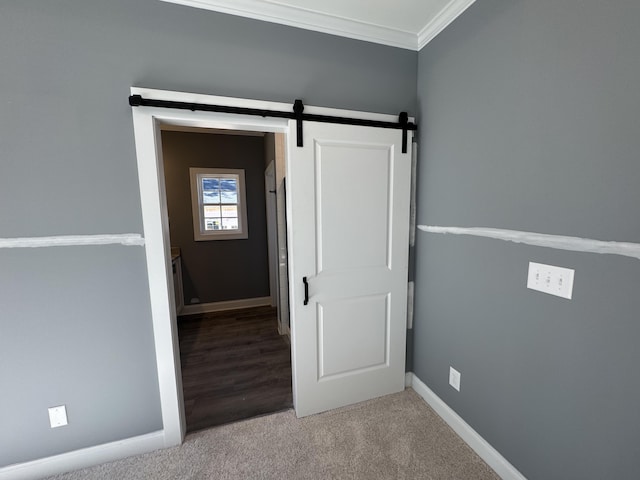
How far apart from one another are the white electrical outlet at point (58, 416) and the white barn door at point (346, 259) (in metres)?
1.34

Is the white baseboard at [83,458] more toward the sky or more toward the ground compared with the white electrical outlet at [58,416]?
more toward the ground

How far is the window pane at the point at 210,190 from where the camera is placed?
410cm

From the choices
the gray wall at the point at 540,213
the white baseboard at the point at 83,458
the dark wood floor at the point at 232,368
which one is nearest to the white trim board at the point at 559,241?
the gray wall at the point at 540,213

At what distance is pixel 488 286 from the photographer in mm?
1526

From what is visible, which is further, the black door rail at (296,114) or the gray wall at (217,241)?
the gray wall at (217,241)

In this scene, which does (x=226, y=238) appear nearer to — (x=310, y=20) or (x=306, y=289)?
(x=306, y=289)

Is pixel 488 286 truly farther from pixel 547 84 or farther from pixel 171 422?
pixel 171 422

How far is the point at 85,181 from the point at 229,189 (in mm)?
2794

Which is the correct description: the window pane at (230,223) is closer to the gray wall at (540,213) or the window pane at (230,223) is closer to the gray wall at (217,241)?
the gray wall at (217,241)

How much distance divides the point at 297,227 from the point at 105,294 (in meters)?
1.18

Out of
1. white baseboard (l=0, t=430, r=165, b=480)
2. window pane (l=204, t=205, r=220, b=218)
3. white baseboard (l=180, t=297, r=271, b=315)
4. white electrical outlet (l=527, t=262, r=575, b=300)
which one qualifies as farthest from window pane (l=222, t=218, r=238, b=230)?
white electrical outlet (l=527, t=262, r=575, b=300)

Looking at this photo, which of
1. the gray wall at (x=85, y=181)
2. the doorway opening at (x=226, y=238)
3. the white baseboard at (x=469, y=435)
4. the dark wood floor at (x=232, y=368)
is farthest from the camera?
the doorway opening at (x=226, y=238)

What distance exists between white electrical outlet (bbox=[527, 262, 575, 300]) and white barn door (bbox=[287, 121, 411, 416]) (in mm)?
856

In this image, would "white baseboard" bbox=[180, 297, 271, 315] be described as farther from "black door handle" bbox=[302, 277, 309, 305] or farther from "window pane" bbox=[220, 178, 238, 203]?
"black door handle" bbox=[302, 277, 309, 305]
